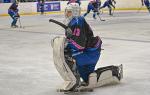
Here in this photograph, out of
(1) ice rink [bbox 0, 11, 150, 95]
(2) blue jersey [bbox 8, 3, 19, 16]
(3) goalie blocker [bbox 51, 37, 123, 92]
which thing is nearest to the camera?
(3) goalie blocker [bbox 51, 37, 123, 92]

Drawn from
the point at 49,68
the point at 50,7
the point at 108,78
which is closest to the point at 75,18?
the point at 108,78

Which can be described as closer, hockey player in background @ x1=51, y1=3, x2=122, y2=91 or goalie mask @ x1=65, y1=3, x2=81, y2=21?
hockey player in background @ x1=51, y1=3, x2=122, y2=91

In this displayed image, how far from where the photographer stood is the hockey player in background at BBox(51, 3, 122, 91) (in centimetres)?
616

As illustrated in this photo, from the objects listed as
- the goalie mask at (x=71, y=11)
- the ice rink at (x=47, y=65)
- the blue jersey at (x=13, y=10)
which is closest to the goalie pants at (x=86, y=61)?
the ice rink at (x=47, y=65)

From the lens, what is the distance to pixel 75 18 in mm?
6320

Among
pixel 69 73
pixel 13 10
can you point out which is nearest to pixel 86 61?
pixel 69 73

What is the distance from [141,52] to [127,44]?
1796mm

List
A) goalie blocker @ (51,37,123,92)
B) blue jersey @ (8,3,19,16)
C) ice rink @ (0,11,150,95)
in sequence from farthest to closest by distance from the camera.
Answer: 1. blue jersey @ (8,3,19,16)
2. ice rink @ (0,11,150,95)
3. goalie blocker @ (51,37,123,92)

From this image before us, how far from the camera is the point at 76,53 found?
630cm

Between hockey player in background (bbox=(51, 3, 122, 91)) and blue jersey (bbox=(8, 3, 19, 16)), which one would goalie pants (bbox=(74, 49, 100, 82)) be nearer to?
hockey player in background (bbox=(51, 3, 122, 91))

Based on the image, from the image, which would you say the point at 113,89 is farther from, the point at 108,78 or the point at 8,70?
the point at 8,70

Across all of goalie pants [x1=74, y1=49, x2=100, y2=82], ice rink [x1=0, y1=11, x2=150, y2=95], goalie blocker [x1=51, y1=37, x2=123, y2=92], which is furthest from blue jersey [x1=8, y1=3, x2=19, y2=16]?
goalie pants [x1=74, y1=49, x2=100, y2=82]

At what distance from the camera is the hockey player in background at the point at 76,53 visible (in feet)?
20.2

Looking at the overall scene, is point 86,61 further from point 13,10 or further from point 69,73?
point 13,10
